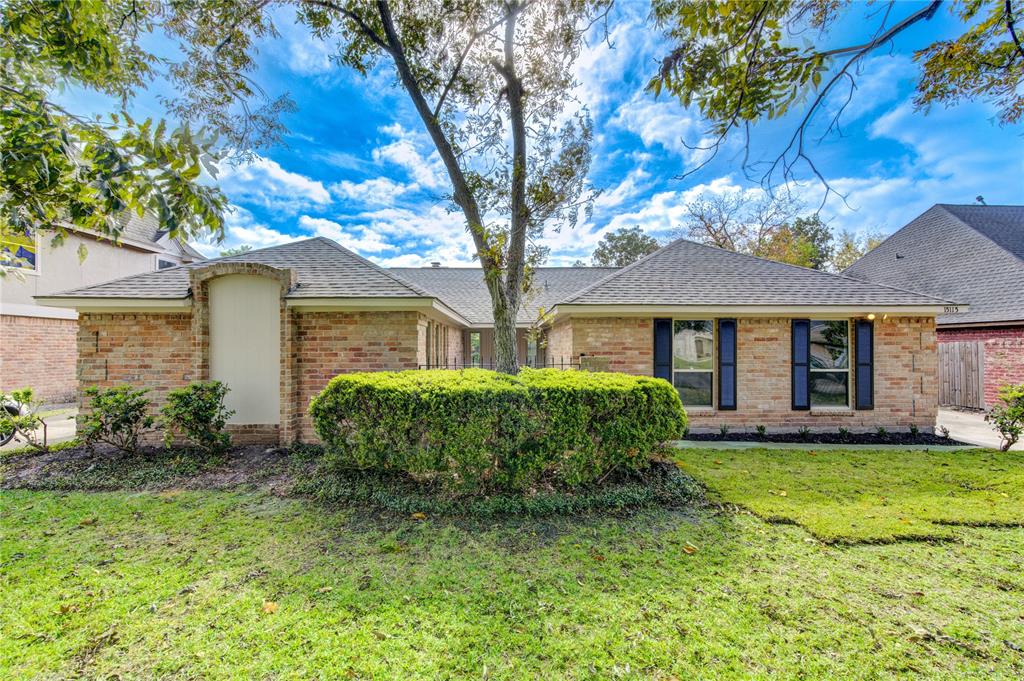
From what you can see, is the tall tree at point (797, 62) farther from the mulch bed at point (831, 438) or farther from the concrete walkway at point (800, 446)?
the mulch bed at point (831, 438)

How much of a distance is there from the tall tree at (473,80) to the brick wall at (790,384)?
338 centimetres

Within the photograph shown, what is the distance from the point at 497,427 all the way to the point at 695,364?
19.3 ft

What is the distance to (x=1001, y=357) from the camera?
1100 cm

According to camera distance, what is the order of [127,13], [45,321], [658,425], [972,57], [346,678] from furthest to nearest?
[45,321], [127,13], [658,425], [972,57], [346,678]

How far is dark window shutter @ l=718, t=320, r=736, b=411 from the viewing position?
326 inches

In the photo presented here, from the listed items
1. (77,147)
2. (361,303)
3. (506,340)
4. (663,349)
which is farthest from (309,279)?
(663,349)

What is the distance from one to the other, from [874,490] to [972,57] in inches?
192

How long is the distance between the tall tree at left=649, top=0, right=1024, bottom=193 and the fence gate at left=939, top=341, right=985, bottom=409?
43.5 ft

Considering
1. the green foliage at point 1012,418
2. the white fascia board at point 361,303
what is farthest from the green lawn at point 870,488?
the white fascia board at point 361,303

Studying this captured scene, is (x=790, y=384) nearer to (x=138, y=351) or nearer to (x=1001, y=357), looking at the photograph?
(x=1001, y=357)

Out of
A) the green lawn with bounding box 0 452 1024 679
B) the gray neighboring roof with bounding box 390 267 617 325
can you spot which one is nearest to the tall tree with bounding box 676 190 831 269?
the gray neighboring roof with bounding box 390 267 617 325

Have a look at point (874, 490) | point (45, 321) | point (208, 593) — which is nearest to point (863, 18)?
point (874, 490)

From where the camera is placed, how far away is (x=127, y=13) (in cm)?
514

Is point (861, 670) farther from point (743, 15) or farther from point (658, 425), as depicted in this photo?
point (743, 15)
